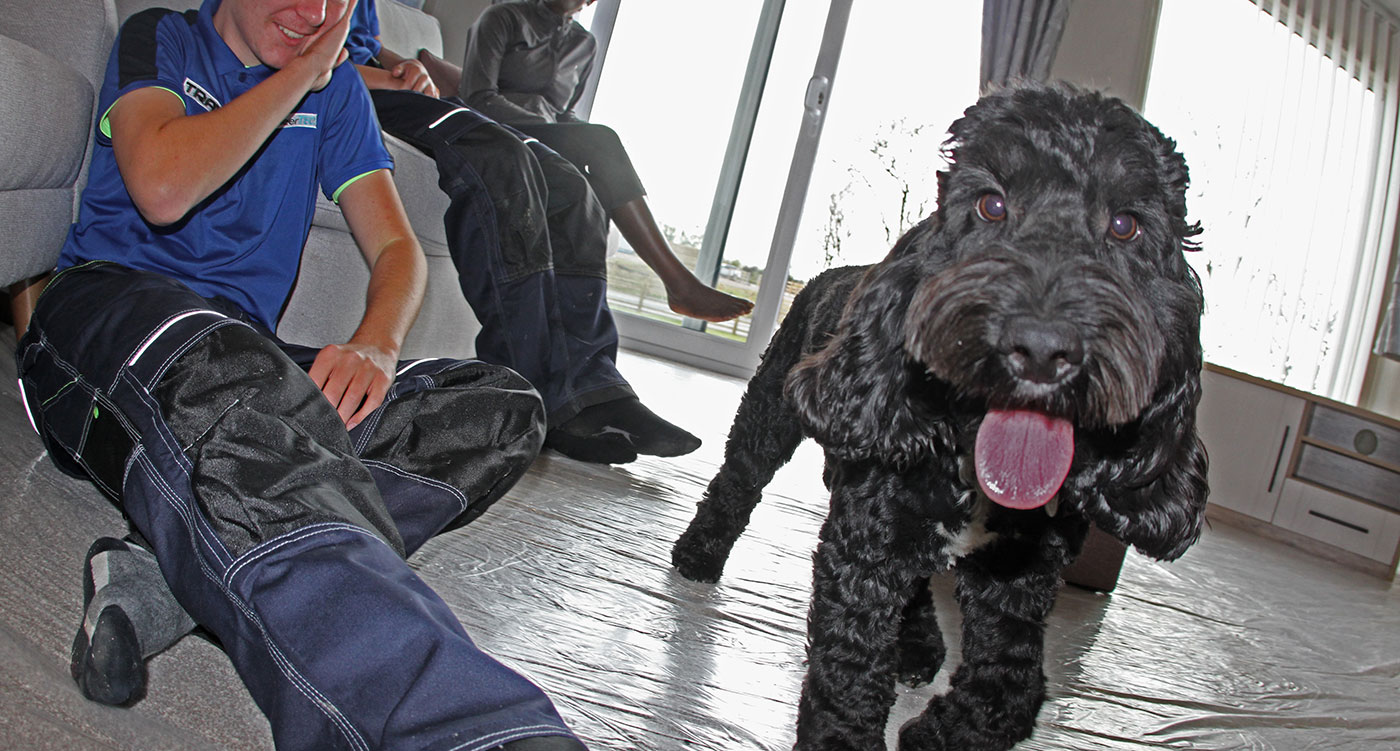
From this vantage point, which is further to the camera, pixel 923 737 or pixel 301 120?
pixel 301 120

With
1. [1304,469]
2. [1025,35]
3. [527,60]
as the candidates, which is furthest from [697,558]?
[1025,35]

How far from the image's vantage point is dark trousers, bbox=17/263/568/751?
0.80 m

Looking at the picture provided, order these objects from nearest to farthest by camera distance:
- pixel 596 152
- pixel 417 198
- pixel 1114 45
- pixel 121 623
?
pixel 121 623 → pixel 417 198 → pixel 596 152 → pixel 1114 45

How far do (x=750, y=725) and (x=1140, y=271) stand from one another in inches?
31.3

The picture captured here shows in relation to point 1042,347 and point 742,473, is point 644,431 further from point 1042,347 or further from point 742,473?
point 1042,347

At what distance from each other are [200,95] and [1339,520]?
528cm

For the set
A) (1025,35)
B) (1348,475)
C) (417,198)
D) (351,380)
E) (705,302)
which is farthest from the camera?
(1025,35)

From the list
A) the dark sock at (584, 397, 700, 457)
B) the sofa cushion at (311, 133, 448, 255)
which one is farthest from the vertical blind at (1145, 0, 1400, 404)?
the sofa cushion at (311, 133, 448, 255)

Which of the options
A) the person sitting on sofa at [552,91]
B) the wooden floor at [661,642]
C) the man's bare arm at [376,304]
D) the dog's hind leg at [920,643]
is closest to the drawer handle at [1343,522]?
the wooden floor at [661,642]

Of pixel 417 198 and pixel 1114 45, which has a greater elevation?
pixel 1114 45

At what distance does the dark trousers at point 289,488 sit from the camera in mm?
801

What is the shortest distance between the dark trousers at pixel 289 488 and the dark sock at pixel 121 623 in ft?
0.15

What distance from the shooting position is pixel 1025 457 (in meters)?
0.96

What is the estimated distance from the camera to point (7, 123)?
4.73ft
